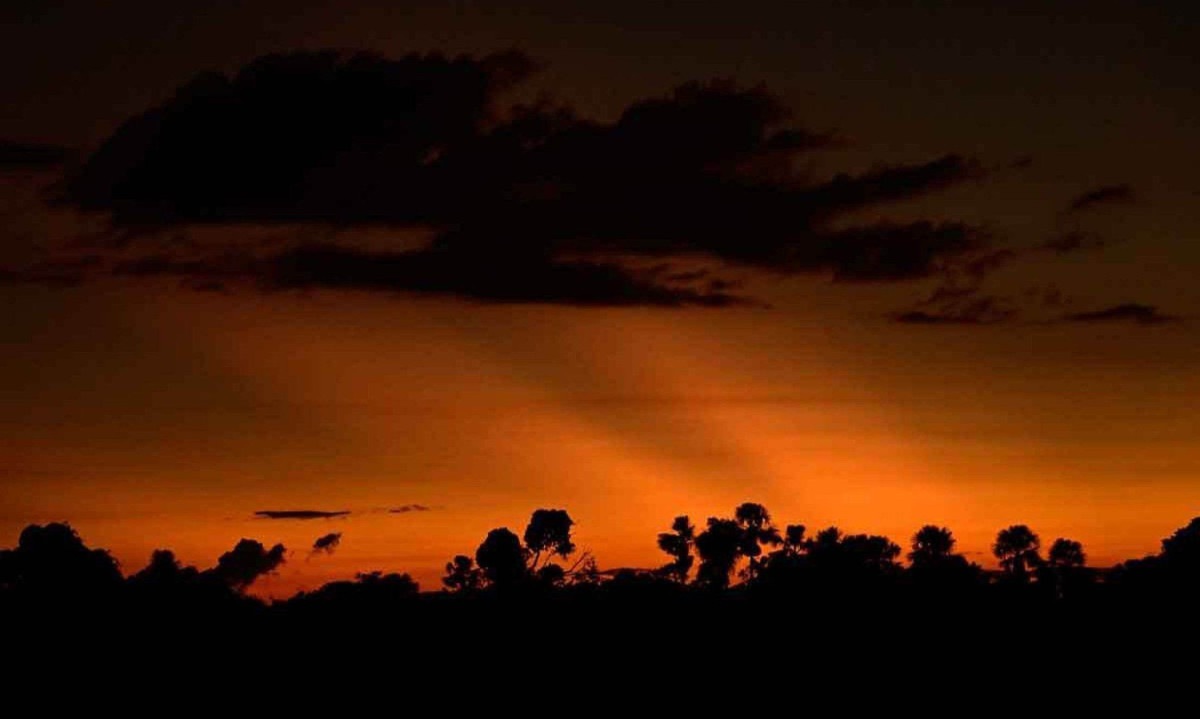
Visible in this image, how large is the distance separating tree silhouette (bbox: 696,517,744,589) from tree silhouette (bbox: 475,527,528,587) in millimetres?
18683

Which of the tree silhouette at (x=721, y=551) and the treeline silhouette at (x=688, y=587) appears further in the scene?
the tree silhouette at (x=721, y=551)

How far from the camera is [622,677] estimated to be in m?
83.1

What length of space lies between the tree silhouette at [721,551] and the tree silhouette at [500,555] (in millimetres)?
18683

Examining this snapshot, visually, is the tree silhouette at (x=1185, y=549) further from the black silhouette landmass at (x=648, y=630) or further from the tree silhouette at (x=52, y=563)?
the tree silhouette at (x=52, y=563)

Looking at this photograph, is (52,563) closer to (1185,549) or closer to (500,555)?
(500,555)

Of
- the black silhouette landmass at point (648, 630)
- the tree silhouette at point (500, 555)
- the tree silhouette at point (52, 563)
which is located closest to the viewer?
the black silhouette landmass at point (648, 630)

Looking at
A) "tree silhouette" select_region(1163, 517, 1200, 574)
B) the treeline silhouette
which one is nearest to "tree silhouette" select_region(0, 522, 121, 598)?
the treeline silhouette

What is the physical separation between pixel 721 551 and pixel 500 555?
2242 cm

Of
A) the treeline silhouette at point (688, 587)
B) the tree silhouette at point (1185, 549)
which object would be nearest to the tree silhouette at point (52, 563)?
the treeline silhouette at point (688, 587)

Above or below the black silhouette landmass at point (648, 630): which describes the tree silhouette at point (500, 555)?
above

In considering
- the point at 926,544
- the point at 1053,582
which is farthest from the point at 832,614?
the point at 926,544

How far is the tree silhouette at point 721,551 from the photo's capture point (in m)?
162

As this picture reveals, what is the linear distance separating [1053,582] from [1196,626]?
4606 cm

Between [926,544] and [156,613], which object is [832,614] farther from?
[926,544]
